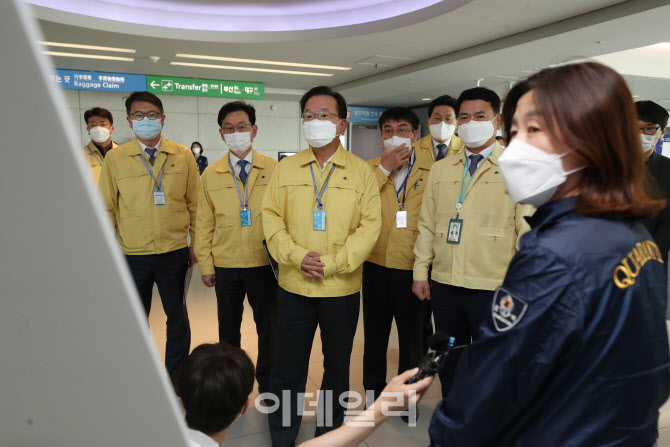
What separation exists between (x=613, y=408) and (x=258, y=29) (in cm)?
612

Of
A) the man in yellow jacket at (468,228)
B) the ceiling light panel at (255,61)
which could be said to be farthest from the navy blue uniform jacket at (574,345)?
the ceiling light panel at (255,61)

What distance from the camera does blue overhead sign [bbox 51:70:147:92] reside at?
23.9 feet

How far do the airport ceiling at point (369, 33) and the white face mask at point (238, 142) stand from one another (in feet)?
9.69

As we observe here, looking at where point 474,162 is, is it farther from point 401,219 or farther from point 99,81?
point 99,81

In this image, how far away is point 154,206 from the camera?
270 centimetres

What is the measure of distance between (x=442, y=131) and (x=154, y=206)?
1.98 metres

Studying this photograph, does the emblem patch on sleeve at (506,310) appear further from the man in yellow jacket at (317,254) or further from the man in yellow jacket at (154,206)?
the man in yellow jacket at (154,206)

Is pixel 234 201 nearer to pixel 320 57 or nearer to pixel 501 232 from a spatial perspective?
pixel 501 232

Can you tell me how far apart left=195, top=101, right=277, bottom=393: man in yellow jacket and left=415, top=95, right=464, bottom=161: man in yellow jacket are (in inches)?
42.0

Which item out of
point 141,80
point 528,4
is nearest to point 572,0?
point 528,4

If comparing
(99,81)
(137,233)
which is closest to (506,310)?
(137,233)

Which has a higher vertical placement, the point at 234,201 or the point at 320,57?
the point at 320,57

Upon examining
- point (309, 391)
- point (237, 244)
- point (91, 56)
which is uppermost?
point (91, 56)

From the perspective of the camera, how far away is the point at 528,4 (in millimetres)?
4543
